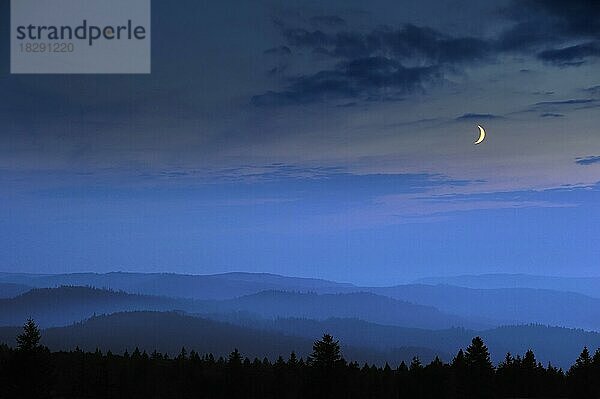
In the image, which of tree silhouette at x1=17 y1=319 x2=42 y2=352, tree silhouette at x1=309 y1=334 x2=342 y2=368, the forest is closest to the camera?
tree silhouette at x1=17 y1=319 x2=42 y2=352

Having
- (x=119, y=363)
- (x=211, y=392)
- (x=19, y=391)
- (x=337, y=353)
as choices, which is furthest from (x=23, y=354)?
(x=119, y=363)

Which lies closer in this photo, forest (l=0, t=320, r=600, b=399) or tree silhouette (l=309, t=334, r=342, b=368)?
forest (l=0, t=320, r=600, b=399)

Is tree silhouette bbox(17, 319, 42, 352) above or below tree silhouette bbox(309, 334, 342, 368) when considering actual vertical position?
above

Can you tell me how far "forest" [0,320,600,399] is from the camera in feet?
161

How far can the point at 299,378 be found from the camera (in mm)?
111062

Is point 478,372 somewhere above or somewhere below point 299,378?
above

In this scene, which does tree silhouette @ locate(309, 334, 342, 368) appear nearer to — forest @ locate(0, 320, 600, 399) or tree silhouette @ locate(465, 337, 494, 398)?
forest @ locate(0, 320, 600, 399)

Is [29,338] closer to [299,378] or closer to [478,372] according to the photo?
[478,372]

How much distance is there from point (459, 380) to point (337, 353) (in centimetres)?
1932

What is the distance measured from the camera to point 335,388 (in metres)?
55.4

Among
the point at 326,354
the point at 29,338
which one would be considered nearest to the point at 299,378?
the point at 326,354

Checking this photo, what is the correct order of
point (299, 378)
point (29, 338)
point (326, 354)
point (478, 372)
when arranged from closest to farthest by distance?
point (29, 338), point (326, 354), point (478, 372), point (299, 378)

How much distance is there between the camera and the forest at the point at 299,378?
49.2m

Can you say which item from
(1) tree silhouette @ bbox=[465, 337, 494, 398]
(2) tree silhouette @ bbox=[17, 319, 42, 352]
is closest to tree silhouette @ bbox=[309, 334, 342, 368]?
(1) tree silhouette @ bbox=[465, 337, 494, 398]
